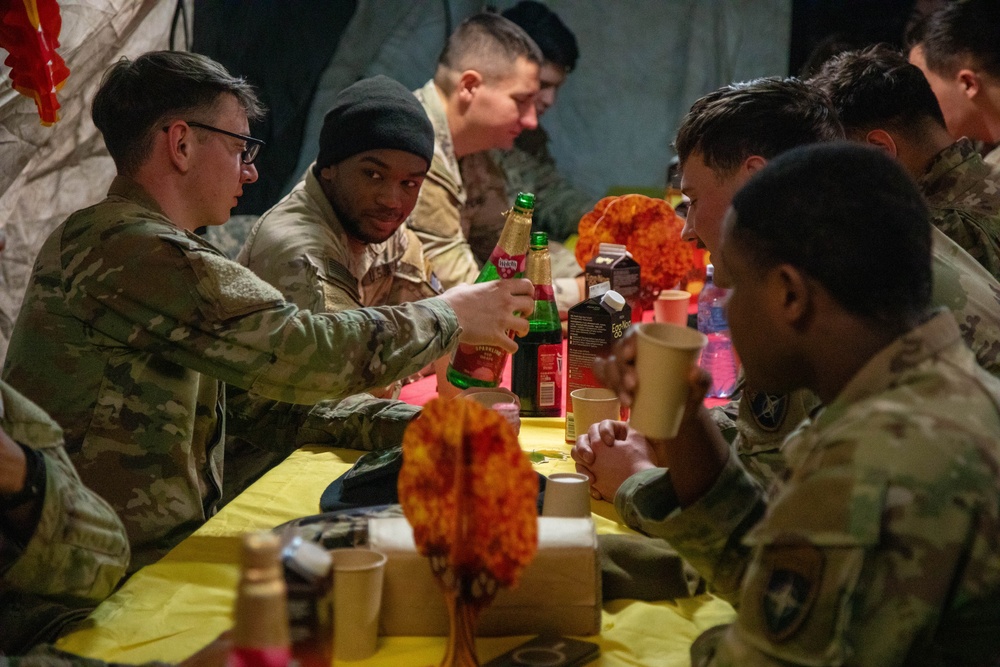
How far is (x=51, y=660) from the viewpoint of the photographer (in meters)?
1.11

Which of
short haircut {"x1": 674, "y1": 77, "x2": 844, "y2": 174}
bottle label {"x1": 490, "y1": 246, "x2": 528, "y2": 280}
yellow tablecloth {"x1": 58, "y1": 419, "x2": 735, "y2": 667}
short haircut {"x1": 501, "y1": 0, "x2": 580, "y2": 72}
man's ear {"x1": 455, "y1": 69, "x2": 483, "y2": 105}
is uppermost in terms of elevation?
short haircut {"x1": 501, "y1": 0, "x2": 580, "y2": 72}

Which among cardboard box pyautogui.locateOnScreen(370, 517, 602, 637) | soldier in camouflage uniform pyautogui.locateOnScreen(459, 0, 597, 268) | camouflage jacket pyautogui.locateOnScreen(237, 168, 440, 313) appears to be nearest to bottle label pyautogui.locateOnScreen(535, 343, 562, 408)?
camouflage jacket pyautogui.locateOnScreen(237, 168, 440, 313)

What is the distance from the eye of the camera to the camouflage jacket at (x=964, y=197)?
→ 7.99ft

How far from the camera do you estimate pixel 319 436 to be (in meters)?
2.12

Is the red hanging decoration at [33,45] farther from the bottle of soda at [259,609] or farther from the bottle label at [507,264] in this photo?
the bottle of soda at [259,609]

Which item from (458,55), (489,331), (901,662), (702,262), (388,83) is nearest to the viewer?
(901,662)

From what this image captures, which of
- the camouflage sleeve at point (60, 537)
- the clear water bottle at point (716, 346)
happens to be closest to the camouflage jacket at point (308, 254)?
the clear water bottle at point (716, 346)

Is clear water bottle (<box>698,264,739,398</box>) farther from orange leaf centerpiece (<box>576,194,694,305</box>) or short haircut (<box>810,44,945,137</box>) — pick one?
short haircut (<box>810,44,945,137</box>)

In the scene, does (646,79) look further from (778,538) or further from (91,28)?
(778,538)

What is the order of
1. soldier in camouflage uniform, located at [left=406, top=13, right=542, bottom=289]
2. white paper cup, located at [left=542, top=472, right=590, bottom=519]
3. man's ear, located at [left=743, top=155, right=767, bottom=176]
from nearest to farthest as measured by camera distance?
1. white paper cup, located at [left=542, top=472, right=590, bottom=519]
2. man's ear, located at [left=743, top=155, right=767, bottom=176]
3. soldier in camouflage uniform, located at [left=406, top=13, right=542, bottom=289]

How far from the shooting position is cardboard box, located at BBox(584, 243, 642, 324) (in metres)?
2.74

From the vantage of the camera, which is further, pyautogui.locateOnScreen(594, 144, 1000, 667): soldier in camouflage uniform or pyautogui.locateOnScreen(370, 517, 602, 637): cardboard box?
pyautogui.locateOnScreen(370, 517, 602, 637): cardboard box

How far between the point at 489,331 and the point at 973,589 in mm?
1148

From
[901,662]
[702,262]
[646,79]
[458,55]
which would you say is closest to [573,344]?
[901,662]
